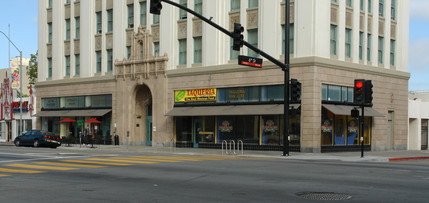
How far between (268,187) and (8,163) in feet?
39.3

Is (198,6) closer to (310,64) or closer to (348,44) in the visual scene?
(310,64)

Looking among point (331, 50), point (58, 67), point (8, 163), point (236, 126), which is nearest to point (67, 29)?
point (58, 67)

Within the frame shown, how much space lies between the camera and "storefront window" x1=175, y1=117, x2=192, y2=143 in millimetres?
38438

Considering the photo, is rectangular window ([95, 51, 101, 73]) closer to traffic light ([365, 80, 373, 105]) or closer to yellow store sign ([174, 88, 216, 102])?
yellow store sign ([174, 88, 216, 102])

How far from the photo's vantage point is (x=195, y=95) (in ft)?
123

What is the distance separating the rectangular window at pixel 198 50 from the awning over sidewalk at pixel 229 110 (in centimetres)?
355

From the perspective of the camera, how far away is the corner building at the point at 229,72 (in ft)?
104

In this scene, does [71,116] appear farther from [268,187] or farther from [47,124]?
[268,187]

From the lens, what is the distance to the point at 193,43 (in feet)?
125

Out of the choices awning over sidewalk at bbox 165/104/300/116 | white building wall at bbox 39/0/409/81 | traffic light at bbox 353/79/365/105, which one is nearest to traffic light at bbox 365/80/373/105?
traffic light at bbox 353/79/365/105

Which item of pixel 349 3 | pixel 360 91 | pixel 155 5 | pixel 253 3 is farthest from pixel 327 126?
pixel 155 5

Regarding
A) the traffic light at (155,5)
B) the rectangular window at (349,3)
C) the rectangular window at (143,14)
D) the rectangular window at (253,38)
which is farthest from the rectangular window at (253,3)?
the traffic light at (155,5)

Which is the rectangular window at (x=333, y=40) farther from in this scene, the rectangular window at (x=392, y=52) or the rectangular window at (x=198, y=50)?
the rectangular window at (x=198, y=50)

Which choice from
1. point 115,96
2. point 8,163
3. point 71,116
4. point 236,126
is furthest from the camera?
point 71,116
